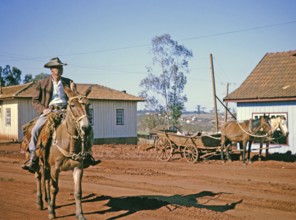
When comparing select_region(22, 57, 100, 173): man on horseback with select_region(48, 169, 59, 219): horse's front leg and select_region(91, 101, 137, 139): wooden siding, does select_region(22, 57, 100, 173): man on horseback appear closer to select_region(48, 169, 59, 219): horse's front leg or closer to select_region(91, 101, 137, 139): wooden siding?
select_region(48, 169, 59, 219): horse's front leg

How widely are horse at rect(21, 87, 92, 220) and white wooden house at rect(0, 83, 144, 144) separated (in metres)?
24.0

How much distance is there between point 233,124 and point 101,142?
720 inches

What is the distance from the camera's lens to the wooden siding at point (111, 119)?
3403cm

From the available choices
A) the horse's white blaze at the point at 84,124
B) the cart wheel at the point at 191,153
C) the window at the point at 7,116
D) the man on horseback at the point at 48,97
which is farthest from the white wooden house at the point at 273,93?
the window at the point at 7,116

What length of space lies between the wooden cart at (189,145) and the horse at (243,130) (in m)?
0.50

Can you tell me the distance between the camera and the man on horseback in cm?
802

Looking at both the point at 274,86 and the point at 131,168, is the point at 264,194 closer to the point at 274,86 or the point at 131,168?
the point at 131,168

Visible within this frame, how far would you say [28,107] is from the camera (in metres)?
31.1

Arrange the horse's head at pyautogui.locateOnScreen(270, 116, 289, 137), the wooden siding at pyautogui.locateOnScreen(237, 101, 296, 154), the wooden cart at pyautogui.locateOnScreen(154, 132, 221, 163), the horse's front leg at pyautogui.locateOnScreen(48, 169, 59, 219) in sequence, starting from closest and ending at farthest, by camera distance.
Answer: the horse's front leg at pyautogui.locateOnScreen(48, 169, 59, 219) < the horse's head at pyautogui.locateOnScreen(270, 116, 289, 137) < the wooden cart at pyautogui.locateOnScreen(154, 132, 221, 163) < the wooden siding at pyautogui.locateOnScreen(237, 101, 296, 154)

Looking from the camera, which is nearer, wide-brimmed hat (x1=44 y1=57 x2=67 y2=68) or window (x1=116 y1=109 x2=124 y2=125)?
wide-brimmed hat (x1=44 y1=57 x2=67 y2=68)

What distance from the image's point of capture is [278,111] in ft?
66.0

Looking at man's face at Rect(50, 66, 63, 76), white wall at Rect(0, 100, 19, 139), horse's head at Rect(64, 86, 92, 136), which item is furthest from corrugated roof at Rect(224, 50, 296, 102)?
white wall at Rect(0, 100, 19, 139)

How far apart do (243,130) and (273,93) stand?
160 inches

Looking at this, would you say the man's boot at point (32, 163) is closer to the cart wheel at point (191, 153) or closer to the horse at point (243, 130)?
the cart wheel at point (191, 153)
